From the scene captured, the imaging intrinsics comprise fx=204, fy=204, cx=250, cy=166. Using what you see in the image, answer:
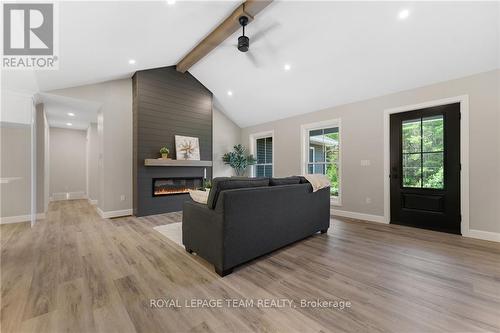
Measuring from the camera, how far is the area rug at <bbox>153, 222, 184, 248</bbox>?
3.01 m

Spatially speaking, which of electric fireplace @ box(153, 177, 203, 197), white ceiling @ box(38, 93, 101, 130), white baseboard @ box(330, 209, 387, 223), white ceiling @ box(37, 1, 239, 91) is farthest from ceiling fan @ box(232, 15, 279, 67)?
white baseboard @ box(330, 209, 387, 223)

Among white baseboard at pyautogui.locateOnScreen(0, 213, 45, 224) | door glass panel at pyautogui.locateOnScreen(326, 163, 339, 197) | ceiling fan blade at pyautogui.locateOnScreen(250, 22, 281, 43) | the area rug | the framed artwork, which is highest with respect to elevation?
ceiling fan blade at pyautogui.locateOnScreen(250, 22, 281, 43)

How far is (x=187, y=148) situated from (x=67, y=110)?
9.52ft

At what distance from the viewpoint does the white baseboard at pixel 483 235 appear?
9.51 ft

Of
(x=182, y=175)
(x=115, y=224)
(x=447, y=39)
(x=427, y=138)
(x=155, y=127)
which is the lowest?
(x=115, y=224)

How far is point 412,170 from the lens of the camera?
3689 millimetres

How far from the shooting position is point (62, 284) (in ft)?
6.05

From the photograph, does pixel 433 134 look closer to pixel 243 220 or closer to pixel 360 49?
pixel 360 49

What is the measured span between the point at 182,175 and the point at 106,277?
3.32 meters

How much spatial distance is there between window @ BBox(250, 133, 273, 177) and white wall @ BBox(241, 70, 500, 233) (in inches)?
13.5

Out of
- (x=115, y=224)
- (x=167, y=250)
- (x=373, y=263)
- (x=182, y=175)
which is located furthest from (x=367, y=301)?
(x=182, y=175)

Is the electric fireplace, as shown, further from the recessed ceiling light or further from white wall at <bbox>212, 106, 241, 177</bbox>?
the recessed ceiling light

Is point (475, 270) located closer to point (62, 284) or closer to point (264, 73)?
point (62, 284)

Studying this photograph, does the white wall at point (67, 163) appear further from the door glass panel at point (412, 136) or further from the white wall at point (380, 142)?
the door glass panel at point (412, 136)
